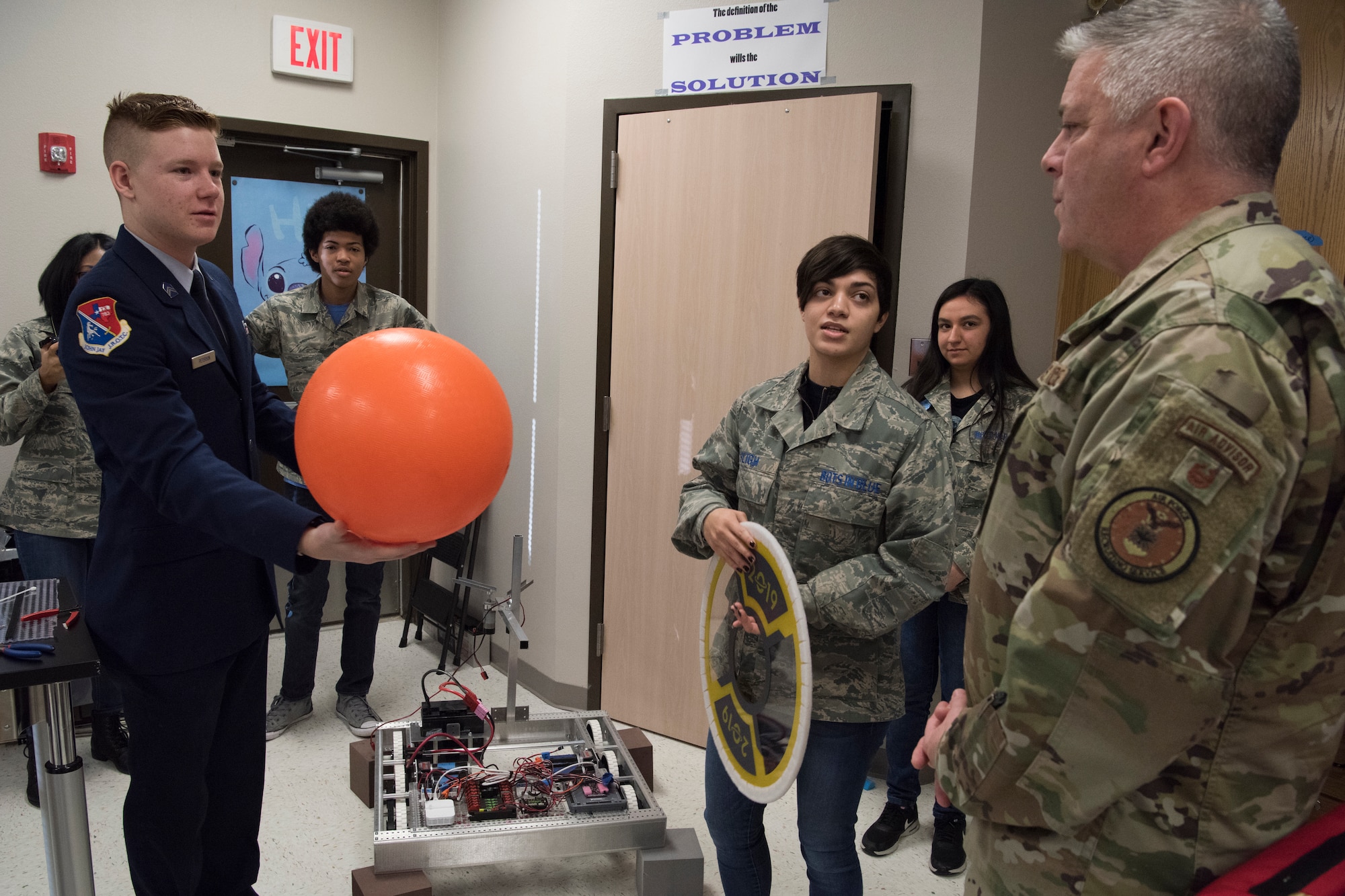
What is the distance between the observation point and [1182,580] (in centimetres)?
75

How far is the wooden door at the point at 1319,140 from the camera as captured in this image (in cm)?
Result: 210

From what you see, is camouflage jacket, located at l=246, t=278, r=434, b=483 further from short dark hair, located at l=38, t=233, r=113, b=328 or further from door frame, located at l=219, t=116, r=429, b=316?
door frame, located at l=219, t=116, r=429, b=316

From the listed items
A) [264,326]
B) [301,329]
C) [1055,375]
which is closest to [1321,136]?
[1055,375]

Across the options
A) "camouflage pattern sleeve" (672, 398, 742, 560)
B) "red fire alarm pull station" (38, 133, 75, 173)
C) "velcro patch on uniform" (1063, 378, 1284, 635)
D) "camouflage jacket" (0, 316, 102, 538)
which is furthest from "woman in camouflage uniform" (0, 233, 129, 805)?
"velcro patch on uniform" (1063, 378, 1284, 635)

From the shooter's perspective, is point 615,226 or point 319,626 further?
point 319,626

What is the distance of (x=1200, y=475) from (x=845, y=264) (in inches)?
41.5

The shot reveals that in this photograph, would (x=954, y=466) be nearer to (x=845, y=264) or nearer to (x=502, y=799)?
(x=845, y=264)

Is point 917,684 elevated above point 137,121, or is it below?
below

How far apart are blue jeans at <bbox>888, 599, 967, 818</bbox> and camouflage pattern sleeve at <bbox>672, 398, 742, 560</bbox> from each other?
926mm

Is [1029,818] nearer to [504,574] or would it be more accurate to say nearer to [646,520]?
[646,520]

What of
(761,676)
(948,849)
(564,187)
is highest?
(564,187)

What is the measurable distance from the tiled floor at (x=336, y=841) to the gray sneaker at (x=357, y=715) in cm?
6

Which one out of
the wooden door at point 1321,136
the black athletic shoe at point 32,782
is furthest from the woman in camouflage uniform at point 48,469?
the wooden door at point 1321,136

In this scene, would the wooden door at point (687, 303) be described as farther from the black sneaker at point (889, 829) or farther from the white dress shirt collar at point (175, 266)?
the white dress shirt collar at point (175, 266)
